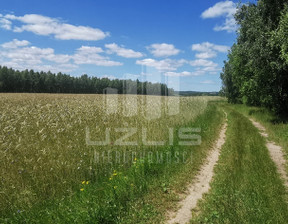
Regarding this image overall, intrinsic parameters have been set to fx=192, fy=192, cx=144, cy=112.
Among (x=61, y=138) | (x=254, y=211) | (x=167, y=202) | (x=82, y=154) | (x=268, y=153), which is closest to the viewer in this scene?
(x=254, y=211)

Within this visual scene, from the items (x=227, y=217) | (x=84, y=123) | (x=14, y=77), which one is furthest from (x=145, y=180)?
(x=14, y=77)

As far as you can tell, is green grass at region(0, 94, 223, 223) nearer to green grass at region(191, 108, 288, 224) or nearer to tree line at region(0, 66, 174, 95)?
green grass at region(191, 108, 288, 224)

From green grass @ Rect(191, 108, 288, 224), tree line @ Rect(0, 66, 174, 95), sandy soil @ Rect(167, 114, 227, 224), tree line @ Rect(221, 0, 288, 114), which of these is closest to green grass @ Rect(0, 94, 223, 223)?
sandy soil @ Rect(167, 114, 227, 224)

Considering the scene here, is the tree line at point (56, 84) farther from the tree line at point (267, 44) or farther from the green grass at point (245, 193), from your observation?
the green grass at point (245, 193)

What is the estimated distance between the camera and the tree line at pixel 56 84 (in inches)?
3241

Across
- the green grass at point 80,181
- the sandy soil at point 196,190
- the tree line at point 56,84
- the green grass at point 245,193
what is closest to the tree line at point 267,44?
the green grass at point 245,193

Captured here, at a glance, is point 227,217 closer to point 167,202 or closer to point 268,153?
point 167,202

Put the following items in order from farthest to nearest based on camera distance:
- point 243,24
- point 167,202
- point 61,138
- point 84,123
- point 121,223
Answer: point 243,24 → point 84,123 → point 61,138 → point 167,202 → point 121,223

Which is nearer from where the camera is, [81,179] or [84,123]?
[81,179]

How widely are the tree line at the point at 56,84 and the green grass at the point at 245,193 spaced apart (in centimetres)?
5997

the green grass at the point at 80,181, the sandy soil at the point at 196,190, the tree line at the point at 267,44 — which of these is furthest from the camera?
the tree line at the point at 267,44

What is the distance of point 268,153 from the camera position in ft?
27.1

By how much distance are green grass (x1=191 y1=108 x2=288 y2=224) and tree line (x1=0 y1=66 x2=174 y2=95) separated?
197 feet

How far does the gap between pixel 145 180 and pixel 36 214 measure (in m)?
2.72
